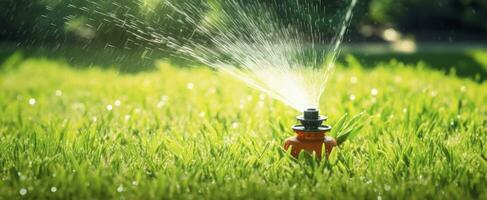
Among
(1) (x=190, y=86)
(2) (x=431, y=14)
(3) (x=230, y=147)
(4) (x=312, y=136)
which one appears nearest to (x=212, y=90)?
(1) (x=190, y=86)

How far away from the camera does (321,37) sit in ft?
33.6

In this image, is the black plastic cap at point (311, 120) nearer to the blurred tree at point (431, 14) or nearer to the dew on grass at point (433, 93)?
the dew on grass at point (433, 93)

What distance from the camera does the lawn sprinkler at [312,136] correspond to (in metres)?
2.64

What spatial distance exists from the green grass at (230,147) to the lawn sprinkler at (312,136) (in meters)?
0.06

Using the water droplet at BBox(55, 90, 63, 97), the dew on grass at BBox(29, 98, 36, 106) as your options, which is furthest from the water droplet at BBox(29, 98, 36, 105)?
the water droplet at BBox(55, 90, 63, 97)

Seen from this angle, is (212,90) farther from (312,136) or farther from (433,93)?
(312,136)

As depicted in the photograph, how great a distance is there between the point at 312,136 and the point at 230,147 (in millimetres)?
398

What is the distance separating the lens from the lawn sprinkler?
2.64 metres

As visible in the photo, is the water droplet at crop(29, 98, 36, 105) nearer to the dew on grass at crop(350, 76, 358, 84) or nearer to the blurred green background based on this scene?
the blurred green background

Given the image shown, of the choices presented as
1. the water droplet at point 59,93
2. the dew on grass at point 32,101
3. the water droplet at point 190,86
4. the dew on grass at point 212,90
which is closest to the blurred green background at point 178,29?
the water droplet at point 190,86

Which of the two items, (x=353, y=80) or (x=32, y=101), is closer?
(x=32, y=101)

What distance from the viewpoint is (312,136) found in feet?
8.70

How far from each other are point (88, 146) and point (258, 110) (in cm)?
135

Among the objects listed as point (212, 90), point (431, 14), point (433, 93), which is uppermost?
point (431, 14)
